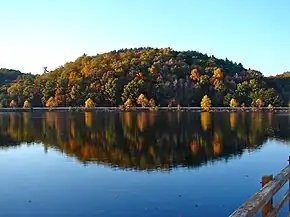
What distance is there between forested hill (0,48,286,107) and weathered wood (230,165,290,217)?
108596 mm

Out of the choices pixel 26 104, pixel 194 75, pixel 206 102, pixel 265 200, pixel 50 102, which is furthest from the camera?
pixel 50 102

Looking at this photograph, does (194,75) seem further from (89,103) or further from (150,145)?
(150,145)

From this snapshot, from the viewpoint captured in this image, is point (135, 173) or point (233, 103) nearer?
point (135, 173)

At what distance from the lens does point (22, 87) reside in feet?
465

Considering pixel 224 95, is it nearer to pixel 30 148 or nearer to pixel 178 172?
pixel 30 148

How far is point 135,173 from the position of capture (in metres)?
23.5

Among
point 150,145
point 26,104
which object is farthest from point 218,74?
point 150,145

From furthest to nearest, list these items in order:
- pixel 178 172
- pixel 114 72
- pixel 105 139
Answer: pixel 114 72 < pixel 105 139 < pixel 178 172

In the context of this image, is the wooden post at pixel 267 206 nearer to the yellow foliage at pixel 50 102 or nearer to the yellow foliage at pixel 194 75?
the yellow foliage at pixel 194 75

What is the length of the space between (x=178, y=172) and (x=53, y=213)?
9.64 metres

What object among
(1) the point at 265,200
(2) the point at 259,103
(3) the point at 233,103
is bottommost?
(1) the point at 265,200

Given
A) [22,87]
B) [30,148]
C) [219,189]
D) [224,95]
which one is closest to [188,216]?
[219,189]

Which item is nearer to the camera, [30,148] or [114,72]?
[30,148]

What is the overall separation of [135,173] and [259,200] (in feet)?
62.1
